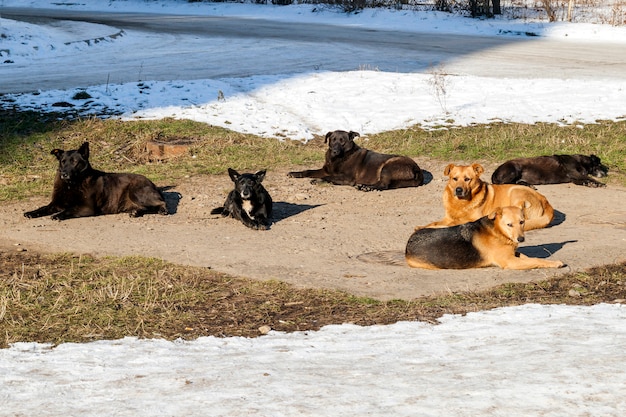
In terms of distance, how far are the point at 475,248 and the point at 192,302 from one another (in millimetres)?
3083

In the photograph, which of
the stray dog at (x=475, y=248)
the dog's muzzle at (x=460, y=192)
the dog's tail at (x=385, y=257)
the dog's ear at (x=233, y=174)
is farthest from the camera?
the dog's ear at (x=233, y=174)

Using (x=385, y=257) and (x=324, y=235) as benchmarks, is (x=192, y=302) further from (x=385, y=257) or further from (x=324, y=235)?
(x=324, y=235)

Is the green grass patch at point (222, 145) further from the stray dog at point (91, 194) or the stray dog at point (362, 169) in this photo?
the stray dog at point (91, 194)

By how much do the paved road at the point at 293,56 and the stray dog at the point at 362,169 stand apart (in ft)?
29.2

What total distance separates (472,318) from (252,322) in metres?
1.95

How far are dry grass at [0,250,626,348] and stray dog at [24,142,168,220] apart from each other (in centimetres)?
279

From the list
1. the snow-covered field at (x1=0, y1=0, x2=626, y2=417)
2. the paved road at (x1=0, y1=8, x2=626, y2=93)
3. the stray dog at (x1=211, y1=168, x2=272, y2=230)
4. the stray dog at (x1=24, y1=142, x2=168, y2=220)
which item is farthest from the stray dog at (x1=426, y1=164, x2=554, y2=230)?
the paved road at (x1=0, y1=8, x2=626, y2=93)

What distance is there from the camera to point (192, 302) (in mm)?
9188

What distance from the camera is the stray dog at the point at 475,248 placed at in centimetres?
1006

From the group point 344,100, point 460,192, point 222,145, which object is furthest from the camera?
point 344,100

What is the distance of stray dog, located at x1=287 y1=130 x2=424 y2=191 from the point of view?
14.8 meters

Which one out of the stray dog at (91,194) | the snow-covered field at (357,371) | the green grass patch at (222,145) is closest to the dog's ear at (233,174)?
the stray dog at (91,194)

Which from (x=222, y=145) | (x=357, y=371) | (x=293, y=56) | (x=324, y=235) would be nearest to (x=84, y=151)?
(x=324, y=235)

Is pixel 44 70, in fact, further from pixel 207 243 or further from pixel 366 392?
pixel 366 392
